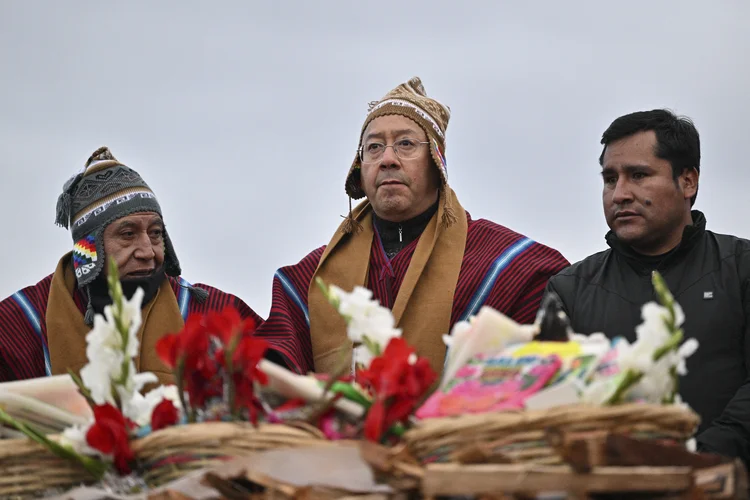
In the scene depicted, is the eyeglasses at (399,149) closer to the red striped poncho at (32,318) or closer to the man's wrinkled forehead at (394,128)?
the man's wrinkled forehead at (394,128)

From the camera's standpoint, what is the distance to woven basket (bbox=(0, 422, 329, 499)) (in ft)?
6.33

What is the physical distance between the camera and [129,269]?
459 centimetres

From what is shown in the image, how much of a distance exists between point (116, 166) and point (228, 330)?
303 centimetres

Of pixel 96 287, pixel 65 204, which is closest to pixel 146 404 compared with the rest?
pixel 96 287

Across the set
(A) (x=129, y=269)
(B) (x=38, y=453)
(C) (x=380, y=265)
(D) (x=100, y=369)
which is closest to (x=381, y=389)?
(D) (x=100, y=369)

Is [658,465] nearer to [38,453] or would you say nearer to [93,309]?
[38,453]

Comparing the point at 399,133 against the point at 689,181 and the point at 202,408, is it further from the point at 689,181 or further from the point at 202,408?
the point at 202,408

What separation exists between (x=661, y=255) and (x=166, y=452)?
89.8 inches

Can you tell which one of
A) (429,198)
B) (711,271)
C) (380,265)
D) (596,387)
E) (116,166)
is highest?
(116,166)

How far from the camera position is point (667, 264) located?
372cm

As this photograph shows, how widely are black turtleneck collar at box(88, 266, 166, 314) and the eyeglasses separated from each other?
3.49 feet

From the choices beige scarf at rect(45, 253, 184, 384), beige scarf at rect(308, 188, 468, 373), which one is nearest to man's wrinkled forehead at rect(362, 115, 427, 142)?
beige scarf at rect(308, 188, 468, 373)

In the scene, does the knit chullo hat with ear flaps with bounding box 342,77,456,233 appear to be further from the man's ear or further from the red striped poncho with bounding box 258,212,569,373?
the man's ear

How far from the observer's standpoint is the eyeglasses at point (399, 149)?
4531mm
